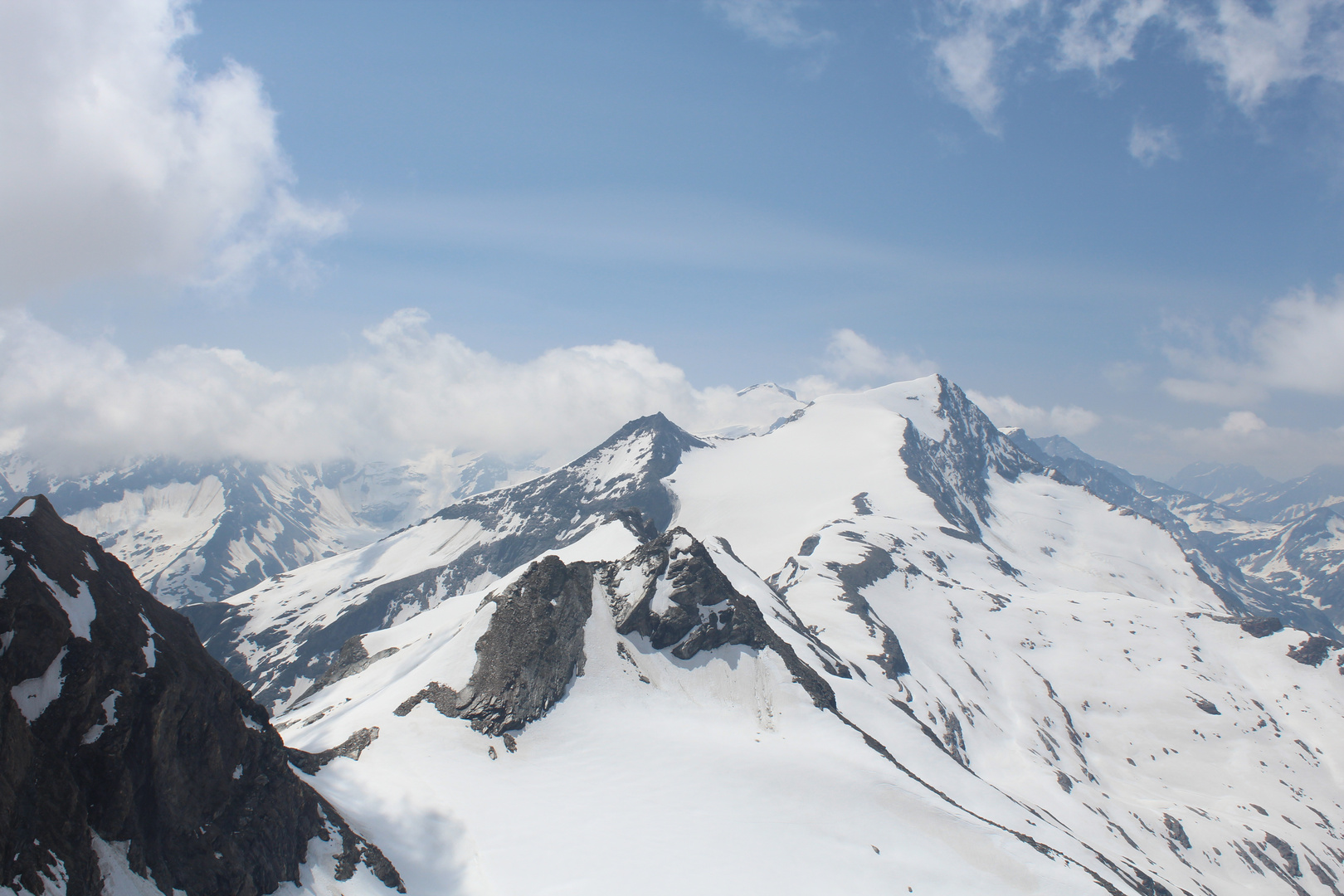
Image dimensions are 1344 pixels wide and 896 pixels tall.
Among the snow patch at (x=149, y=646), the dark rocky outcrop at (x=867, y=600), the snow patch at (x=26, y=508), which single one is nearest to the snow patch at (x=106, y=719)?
the snow patch at (x=149, y=646)

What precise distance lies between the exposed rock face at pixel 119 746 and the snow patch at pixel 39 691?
0.04 metres

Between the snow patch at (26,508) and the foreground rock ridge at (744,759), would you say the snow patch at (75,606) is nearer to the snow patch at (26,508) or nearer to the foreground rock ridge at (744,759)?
the snow patch at (26,508)

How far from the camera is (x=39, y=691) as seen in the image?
21.8 metres

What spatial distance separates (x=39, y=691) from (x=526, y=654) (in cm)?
3455

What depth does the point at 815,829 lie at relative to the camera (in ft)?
132

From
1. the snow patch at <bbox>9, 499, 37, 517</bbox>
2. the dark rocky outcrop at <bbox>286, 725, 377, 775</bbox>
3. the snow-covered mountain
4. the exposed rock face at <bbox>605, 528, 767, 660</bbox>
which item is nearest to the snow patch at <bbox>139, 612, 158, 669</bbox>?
the snow patch at <bbox>9, 499, 37, 517</bbox>

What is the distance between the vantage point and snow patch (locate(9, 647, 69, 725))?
21.2 meters

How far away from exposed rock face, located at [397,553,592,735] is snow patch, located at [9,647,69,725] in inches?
1151

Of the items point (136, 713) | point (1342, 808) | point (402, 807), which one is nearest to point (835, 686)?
point (402, 807)

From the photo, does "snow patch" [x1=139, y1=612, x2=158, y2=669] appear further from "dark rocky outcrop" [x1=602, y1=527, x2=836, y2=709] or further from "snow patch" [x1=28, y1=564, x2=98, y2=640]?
"dark rocky outcrop" [x1=602, y1=527, x2=836, y2=709]

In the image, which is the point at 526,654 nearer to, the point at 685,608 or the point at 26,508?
the point at 685,608

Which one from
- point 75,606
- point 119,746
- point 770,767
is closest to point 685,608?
point 770,767

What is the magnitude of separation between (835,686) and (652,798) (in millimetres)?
47299

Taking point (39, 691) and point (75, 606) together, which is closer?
point (39, 691)
